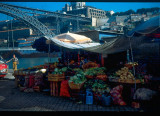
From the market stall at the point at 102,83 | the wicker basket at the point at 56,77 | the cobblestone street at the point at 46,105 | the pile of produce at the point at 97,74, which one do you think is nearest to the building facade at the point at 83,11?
the market stall at the point at 102,83

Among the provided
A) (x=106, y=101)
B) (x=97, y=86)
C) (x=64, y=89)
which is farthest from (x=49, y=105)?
(x=106, y=101)

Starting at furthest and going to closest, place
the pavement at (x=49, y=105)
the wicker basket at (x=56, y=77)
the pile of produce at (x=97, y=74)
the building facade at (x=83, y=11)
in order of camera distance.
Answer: the building facade at (x=83, y=11) < the wicker basket at (x=56, y=77) < the pile of produce at (x=97, y=74) < the pavement at (x=49, y=105)

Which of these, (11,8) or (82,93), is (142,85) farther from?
(11,8)

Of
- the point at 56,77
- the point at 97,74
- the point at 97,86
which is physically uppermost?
the point at 97,74

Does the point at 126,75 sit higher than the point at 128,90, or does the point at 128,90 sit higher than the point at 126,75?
the point at 126,75

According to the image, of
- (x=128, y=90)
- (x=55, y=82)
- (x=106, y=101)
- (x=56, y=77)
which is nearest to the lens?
(x=106, y=101)

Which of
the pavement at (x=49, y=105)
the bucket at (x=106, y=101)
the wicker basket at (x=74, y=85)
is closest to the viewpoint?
the pavement at (x=49, y=105)

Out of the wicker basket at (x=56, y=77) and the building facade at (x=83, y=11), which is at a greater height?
the building facade at (x=83, y=11)

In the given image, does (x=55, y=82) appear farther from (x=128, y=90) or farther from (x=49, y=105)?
(x=128, y=90)

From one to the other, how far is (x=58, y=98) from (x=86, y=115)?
6.18 feet

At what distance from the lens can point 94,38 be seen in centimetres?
1617

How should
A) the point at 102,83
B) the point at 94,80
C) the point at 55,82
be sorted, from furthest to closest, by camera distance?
the point at 55,82 → the point at 94,80 → the point at 102,83

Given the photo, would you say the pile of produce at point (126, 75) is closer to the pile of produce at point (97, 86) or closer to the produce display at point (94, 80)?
the produce display at point (94, 80)

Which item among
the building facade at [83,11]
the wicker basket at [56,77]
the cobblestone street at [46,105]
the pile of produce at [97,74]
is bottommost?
the cobblestone street at [46,105]
